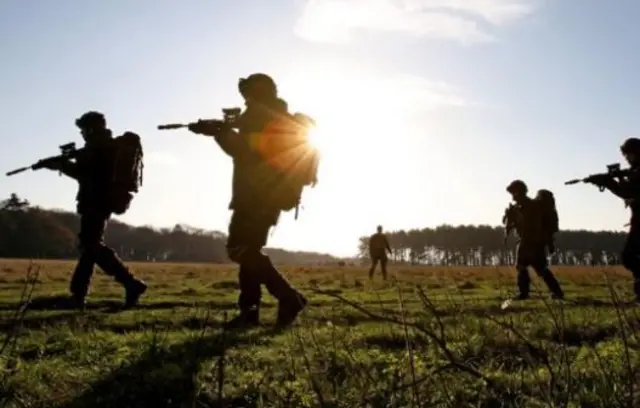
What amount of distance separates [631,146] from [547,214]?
15.5 ft

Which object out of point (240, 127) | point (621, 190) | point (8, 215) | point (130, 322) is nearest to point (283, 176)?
point (240, 127)

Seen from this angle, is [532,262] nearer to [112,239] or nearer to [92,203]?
[92,203]

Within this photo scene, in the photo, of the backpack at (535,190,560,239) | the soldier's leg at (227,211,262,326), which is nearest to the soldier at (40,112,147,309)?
the soldier's leg at (227,211,262,326)

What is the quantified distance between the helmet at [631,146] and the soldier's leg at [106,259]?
7655 millimetres

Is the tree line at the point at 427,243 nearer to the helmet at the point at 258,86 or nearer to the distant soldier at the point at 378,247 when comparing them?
the distant soldier at the point at 378,247

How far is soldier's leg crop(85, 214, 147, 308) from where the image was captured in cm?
869

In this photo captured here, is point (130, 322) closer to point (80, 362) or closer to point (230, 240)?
point (230, 240)

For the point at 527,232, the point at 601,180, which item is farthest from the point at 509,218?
the point at 601,180

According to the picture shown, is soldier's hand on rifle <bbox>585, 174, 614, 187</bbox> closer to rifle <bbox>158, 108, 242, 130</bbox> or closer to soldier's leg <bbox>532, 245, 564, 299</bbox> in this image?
soldier's leg <bbox>532, 245, 564, 299</bbox>

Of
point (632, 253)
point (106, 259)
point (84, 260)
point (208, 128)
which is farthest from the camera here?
point (632, 253)

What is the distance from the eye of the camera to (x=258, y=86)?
22.0 feet

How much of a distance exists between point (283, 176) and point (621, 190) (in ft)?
19.1

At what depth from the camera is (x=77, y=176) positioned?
8.75m

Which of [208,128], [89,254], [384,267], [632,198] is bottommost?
[384,267]
